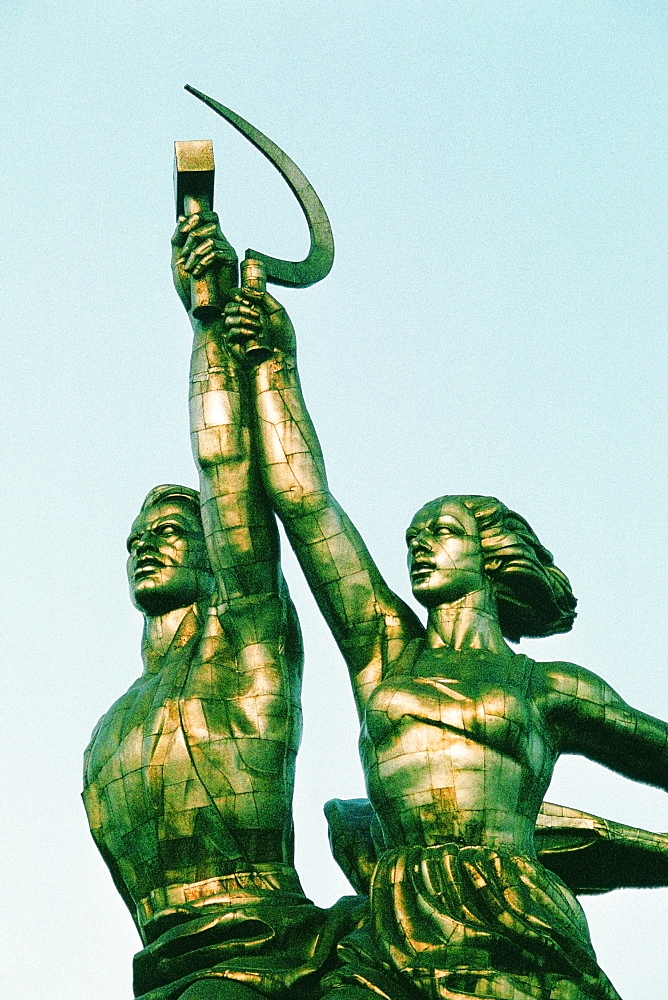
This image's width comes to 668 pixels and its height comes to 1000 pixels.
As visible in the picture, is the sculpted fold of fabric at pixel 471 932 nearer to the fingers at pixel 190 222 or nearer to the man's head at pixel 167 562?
the man's head at pixel 167 562

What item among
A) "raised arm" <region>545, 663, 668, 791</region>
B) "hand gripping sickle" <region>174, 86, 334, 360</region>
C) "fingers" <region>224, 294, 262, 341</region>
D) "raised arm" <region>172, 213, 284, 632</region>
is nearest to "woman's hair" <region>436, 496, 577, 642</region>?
"raised arm" <region>545, 663, 668, 791</region>

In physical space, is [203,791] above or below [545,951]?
above

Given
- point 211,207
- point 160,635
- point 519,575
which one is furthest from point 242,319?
point 519,575

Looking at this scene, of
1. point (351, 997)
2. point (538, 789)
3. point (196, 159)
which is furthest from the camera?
point (196, 159)

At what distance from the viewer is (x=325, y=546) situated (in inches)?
523

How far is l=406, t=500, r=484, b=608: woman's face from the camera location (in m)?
13.2

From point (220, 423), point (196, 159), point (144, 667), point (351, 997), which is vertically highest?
point (196, 159)

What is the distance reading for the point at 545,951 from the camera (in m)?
11.8

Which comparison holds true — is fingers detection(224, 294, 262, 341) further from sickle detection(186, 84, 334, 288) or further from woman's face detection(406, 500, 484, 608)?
woman's face detection(406, 500, 484, 608)

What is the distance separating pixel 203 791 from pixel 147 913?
747 millimetres

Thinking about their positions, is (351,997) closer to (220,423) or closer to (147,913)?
(147,913)

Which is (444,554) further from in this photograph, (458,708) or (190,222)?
(190,222)

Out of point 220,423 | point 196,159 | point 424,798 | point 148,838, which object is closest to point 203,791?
point 148,838

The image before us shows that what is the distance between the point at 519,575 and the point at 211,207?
2.85m
